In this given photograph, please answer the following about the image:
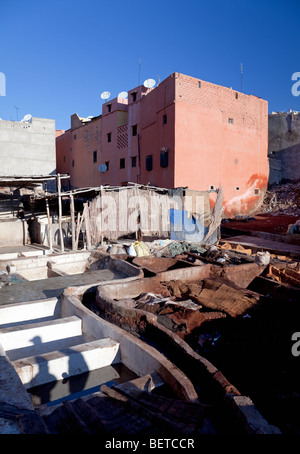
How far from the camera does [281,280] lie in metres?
8.90

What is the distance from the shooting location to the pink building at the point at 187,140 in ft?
64.2

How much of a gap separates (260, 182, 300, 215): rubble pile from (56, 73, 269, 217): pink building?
0.69m

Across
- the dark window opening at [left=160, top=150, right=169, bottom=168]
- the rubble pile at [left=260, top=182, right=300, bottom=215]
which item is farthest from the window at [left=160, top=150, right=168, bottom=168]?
the rubble pile at [left=260, top=182, right=300, bottom=215]

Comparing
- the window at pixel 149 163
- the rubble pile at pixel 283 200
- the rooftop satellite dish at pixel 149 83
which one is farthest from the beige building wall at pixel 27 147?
the rubble pile at pixel 283 200

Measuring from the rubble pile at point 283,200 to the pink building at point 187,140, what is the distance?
0.69 m

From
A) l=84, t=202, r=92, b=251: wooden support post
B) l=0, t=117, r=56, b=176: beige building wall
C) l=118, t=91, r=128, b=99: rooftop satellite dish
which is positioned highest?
l=118, t=91, r=128, b=99: rooftop satellite dish

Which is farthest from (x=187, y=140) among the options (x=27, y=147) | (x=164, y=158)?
(x=27, y=147)

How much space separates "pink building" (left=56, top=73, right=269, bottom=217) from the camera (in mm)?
19578

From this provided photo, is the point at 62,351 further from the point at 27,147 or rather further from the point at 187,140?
the point at 27,147

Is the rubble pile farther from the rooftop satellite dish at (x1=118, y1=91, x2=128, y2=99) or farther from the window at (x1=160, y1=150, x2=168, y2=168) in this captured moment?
the rooftop satellite dish at (x1=118, y1=91, x2=128, y2=99)

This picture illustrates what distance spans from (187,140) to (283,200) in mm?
9794

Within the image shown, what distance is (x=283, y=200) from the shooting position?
24.3 metres

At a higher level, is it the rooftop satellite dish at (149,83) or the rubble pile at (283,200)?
the rooftop satellite dish at (149,83)

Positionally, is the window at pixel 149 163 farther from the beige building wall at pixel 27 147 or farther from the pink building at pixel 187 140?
the beige building wall at pixel 27 147
